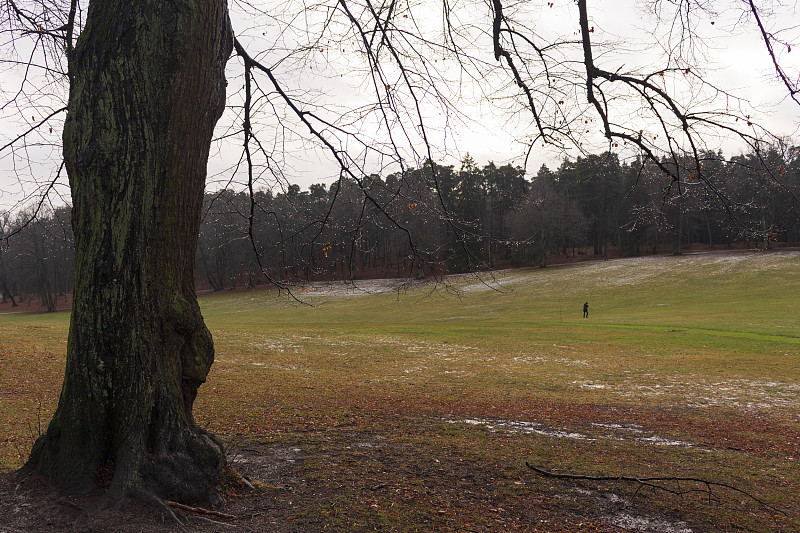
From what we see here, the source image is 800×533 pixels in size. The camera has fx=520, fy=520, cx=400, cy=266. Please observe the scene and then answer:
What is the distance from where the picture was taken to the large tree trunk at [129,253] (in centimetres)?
351

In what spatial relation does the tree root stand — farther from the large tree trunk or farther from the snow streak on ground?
the large tree trunk

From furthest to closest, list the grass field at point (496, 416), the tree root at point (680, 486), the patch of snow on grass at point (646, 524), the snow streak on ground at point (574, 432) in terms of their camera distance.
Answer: the snow streak on ground at point (574, 432) < the tree root at point (680, 486) < the grass field at point (496, 416) < the patch of snow on grass at point (646, 524)

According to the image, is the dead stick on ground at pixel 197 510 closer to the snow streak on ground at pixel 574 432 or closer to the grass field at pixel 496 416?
the grass field at pixel 496 416

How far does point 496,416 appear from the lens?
8.56 metres

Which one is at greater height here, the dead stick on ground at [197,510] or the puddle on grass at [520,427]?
the dead stick on ground at [197,510]

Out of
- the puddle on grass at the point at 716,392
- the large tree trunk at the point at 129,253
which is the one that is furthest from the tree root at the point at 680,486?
the puddle on grass at the point at 716,392

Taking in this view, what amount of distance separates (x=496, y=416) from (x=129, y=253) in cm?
661

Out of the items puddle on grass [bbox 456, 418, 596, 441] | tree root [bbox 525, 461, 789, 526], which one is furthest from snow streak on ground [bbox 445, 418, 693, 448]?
tree root [bbox 525, 461, 789, 526]

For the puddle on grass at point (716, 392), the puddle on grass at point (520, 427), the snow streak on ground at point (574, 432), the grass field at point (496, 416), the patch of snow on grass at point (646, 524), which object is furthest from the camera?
the puddle on grass at point (716, 392)

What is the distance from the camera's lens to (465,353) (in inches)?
712

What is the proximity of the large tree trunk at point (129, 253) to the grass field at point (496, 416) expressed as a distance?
1085 mm

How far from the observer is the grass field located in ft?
13.3

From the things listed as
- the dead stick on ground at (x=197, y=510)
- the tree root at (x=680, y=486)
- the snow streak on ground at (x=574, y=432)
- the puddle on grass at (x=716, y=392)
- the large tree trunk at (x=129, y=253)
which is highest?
the large tree trunk at (x=129, y=253)

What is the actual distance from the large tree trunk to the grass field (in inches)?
42.7
